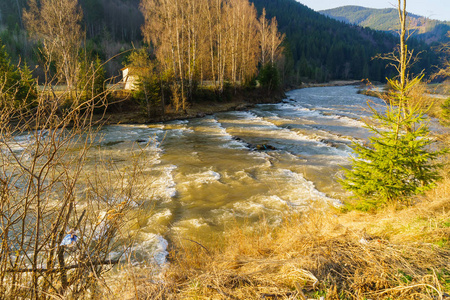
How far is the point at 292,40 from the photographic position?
118312mm

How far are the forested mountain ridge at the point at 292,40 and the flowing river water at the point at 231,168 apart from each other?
2489cm

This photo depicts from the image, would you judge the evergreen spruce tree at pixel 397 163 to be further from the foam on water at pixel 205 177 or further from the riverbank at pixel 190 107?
the riverbank at pixel 190 107

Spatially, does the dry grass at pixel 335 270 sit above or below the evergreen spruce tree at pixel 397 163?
below

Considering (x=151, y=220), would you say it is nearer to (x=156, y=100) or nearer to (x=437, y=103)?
(x=156, y=100)

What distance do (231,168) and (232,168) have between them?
0.04 meters

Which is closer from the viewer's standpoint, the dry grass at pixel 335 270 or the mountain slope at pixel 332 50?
the dry grass at pixel 335 270

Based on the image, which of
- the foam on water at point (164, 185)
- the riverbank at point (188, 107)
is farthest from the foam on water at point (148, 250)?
the riverbank at point (188, 107)

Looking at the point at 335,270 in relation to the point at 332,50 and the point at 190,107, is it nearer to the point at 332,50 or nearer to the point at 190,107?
the point at 190,107

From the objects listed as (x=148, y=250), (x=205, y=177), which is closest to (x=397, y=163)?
(x=148, y=250)

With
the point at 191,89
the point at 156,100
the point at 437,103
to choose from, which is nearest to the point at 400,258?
the point at 156,100

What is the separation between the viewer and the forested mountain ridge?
178ft

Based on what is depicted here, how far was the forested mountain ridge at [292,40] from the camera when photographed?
54.4 metres

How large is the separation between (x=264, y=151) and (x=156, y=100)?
13901mm

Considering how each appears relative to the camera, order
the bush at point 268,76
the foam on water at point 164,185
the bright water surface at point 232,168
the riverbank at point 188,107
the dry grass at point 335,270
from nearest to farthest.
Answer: the dry grass at point 335,270
the bright water surface at point 232,168
the foam on water at point 164,185
the riverbank at point 188,107
the bush at point 268,76
